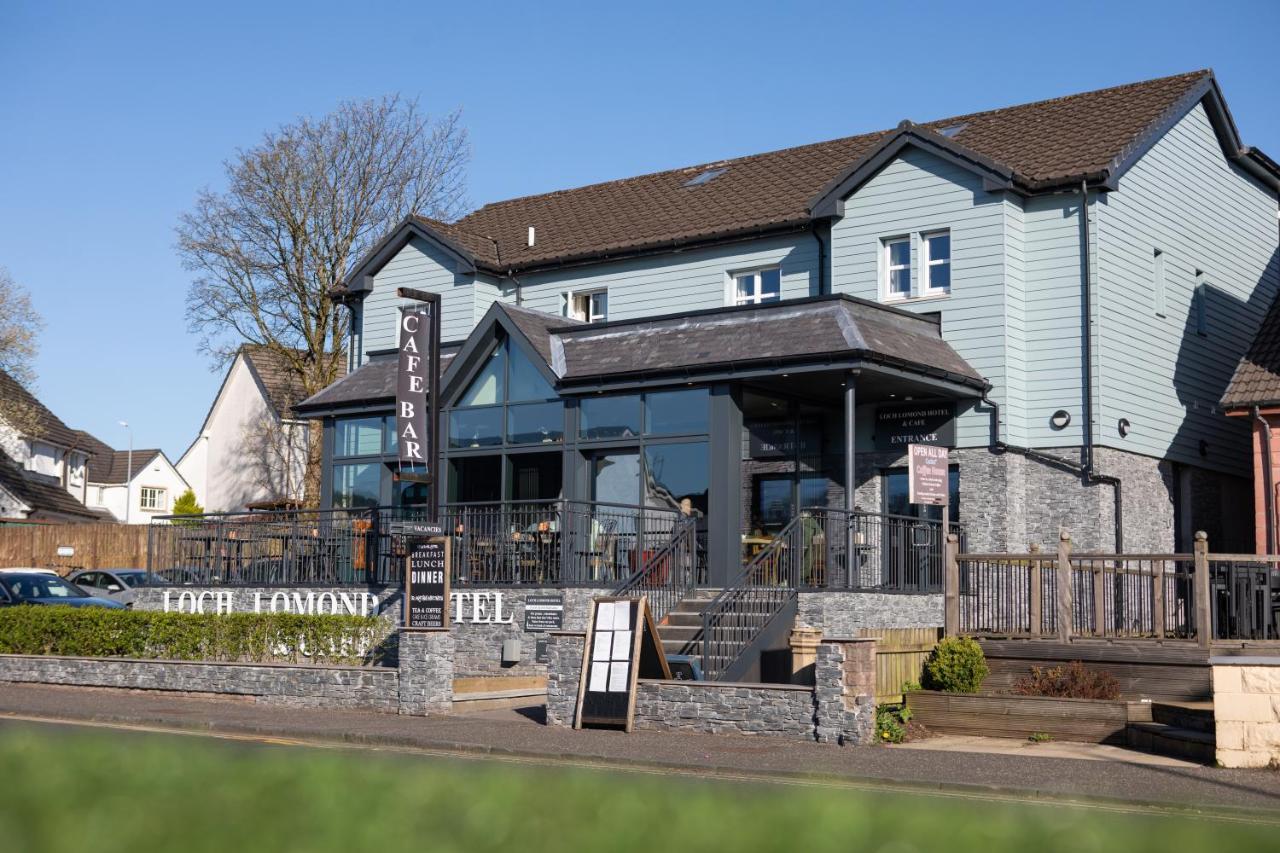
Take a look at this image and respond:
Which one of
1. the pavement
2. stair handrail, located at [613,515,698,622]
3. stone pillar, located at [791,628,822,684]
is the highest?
stair handrail, located at [613,515,698,622]

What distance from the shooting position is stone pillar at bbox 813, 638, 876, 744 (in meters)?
16.2

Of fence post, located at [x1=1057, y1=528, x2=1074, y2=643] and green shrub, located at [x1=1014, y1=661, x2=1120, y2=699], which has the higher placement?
fence post, located at [x1=1057, y1=528, x2=1074, y2=643]

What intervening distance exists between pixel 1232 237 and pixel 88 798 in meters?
28.0

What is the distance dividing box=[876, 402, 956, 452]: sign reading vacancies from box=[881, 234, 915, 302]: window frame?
2.07m

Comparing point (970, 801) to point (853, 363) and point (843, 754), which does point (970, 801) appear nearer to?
point (843, 754)

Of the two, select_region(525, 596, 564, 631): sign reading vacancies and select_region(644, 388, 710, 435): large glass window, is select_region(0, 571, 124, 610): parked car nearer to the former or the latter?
select_region(525, 596, 564, 631): sign reading vacancies

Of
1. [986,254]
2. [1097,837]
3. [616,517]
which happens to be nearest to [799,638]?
[616,517]

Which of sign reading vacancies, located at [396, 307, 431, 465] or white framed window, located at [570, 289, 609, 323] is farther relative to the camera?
white framed window, located at [570, 289, 609, 323]

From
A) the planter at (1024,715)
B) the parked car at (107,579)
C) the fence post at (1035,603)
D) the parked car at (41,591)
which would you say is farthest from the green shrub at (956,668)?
the parked car at (107,579)

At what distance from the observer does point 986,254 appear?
25.5m

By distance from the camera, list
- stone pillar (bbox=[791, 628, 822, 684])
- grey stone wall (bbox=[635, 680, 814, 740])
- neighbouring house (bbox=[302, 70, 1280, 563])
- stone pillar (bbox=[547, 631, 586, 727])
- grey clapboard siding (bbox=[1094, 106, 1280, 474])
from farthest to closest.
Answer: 1. grey clapboard siding (bbox=[1094, 106, 1280, 474])
2. neighbouring house (bbox=[302, 70, 1280, 563])
3. stone pillar (bbox=[791, 628, 822, 684])
4. stone pillar (bbox=[547, 631, 586, 727])
5. grey stone wall (bbox=[635, 680, 814, 740])

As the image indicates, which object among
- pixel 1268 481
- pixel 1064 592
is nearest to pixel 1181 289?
pixel 1268 481

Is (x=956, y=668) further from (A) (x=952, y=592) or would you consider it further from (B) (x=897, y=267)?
(B) (x=897, y=267)

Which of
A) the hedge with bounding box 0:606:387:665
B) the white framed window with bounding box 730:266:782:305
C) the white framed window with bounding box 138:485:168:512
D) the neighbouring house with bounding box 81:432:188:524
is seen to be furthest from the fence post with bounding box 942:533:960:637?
the white framed window with bounding box 138:485:168:512
